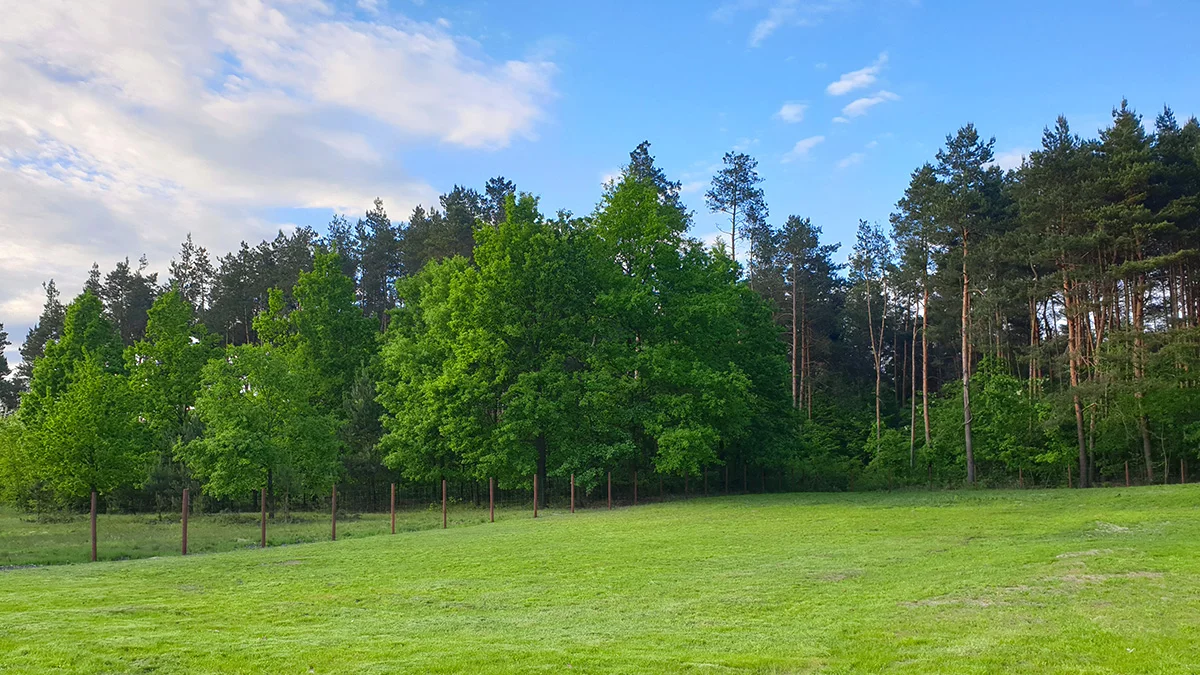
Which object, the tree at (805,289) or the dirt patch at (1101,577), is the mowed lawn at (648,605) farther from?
A: the tree at (805,289)

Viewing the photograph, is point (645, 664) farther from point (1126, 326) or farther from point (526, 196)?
point (1126, 326)

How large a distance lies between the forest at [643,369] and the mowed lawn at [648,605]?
59.6 ft

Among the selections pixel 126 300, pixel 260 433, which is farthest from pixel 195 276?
pixel 260 433

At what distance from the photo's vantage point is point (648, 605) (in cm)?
1203

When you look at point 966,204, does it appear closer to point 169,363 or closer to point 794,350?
point 794,350

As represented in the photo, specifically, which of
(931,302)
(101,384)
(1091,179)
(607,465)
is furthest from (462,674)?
(931,302)

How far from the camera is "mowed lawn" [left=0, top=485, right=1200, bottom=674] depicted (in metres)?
8.05

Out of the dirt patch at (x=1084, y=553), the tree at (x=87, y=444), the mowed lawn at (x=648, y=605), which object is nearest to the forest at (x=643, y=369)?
the tree at (x=87, y=444)

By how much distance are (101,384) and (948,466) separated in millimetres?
46756

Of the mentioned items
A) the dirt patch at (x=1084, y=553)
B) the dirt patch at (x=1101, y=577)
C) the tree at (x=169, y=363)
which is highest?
the tree at (x=169, y=363)

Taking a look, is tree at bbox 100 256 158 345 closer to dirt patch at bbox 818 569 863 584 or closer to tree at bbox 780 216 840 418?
tree at bbox 780 216 840 418

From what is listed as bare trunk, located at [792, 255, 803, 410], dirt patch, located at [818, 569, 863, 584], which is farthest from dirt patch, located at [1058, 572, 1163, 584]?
bare trunk, located at [792, 255, 803, 410]

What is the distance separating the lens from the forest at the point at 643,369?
131ft

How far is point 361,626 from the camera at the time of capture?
1029cm
